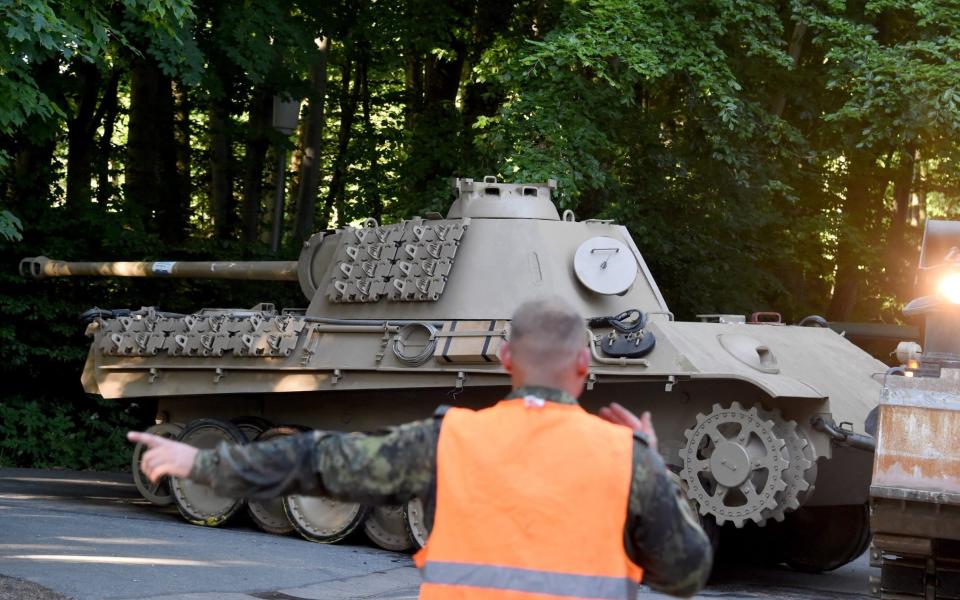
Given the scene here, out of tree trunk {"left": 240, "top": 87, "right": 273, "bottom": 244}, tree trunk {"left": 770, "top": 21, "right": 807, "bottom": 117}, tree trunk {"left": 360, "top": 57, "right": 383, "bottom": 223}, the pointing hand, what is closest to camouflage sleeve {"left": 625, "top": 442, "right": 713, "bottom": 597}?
the pointing hand

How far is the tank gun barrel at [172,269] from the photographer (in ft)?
48.3

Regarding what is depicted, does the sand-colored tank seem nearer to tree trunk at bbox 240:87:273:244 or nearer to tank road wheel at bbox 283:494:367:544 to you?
tank road wheel at bbox 283:494:367:544

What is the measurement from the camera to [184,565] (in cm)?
966

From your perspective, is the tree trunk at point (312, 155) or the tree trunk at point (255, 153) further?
the tree trunk at point (312, 155)

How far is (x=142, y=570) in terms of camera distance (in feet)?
30.2

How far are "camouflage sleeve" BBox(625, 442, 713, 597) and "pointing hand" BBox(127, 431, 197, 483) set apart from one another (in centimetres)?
103

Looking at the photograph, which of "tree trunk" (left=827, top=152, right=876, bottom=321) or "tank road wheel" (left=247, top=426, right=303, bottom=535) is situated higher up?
"tree trunk" (left=827, top=152, right=876, bottom=321)

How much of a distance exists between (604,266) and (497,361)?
1525 mm

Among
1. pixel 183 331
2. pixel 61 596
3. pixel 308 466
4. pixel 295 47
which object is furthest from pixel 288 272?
pixel 308 466

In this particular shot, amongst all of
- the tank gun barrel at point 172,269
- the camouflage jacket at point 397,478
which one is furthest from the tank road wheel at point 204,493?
the camouflage jacket at point 397,478

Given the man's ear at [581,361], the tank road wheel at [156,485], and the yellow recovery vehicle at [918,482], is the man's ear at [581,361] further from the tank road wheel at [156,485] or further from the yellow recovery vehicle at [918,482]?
the tank road wheel at [156,485]

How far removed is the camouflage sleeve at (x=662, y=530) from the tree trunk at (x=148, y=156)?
17.6 metres

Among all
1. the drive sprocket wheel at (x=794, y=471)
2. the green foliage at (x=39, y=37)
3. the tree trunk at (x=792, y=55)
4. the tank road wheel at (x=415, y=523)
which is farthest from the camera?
the tree trunk at (x=792, y=55)

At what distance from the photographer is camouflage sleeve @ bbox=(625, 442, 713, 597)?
120 inches
